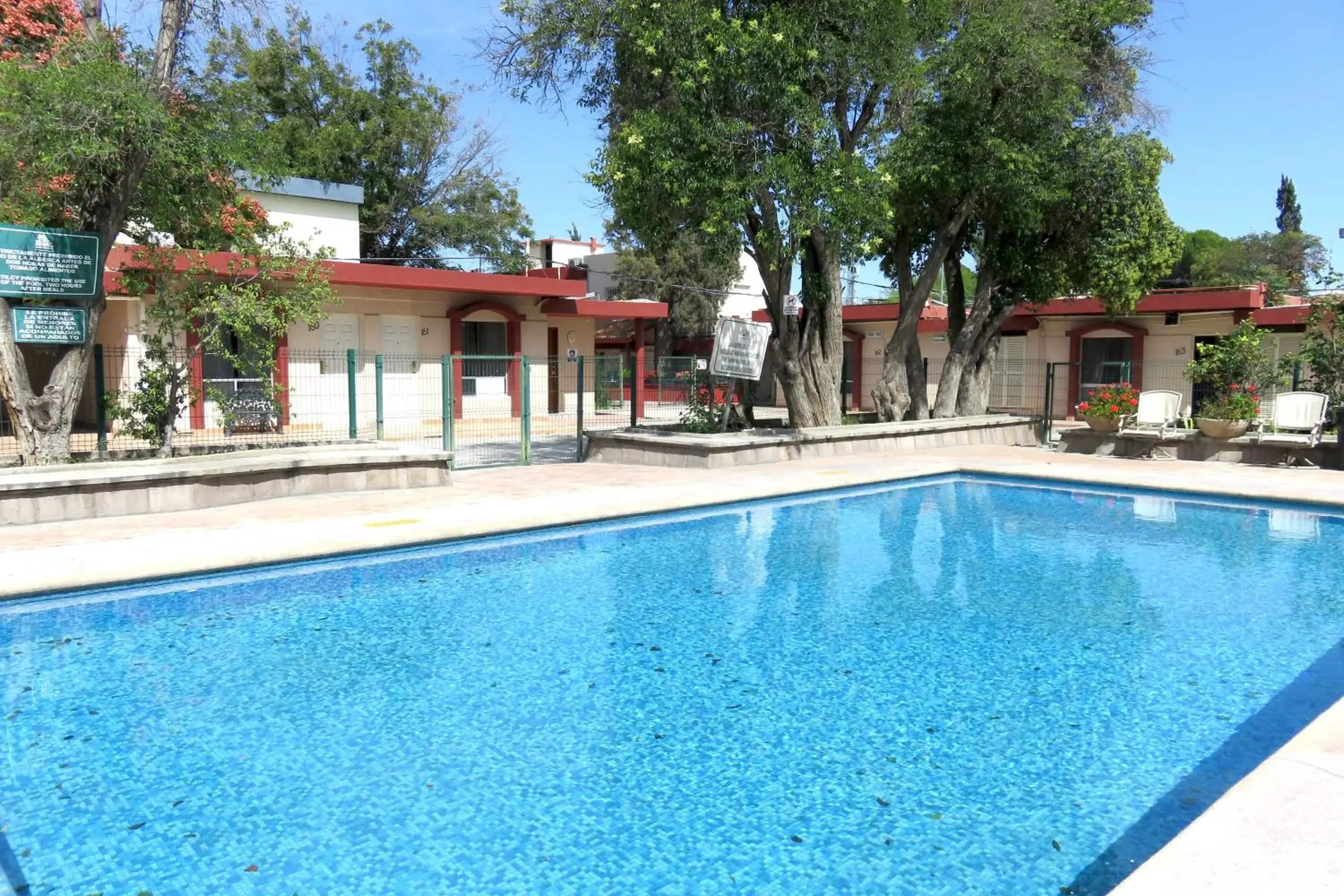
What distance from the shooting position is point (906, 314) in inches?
773

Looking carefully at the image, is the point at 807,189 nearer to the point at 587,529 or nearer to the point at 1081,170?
the point at 587,529

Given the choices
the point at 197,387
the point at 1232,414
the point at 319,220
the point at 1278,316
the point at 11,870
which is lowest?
the point at 11,870

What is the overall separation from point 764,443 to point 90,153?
32.3 ft

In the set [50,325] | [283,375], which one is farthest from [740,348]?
[283,375]

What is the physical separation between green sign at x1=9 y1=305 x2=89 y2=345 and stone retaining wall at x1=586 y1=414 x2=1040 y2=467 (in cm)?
769

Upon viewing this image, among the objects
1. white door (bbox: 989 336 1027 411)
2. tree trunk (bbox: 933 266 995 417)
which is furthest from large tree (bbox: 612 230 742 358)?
tree trunk (bbox: 933 266 995 417)

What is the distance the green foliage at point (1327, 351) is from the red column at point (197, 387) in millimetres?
17116

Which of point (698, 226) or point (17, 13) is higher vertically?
point (17, 13)

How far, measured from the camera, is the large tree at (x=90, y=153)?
33.2 feet

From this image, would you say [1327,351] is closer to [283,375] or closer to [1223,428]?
[1223,428]

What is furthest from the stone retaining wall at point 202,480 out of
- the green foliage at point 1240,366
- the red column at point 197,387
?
the green foliage at point 1240,366

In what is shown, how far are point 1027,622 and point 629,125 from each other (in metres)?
8.98

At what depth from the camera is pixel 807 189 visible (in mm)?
13156

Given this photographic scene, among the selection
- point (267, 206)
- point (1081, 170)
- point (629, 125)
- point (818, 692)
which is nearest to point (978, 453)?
point (1081, 170)
